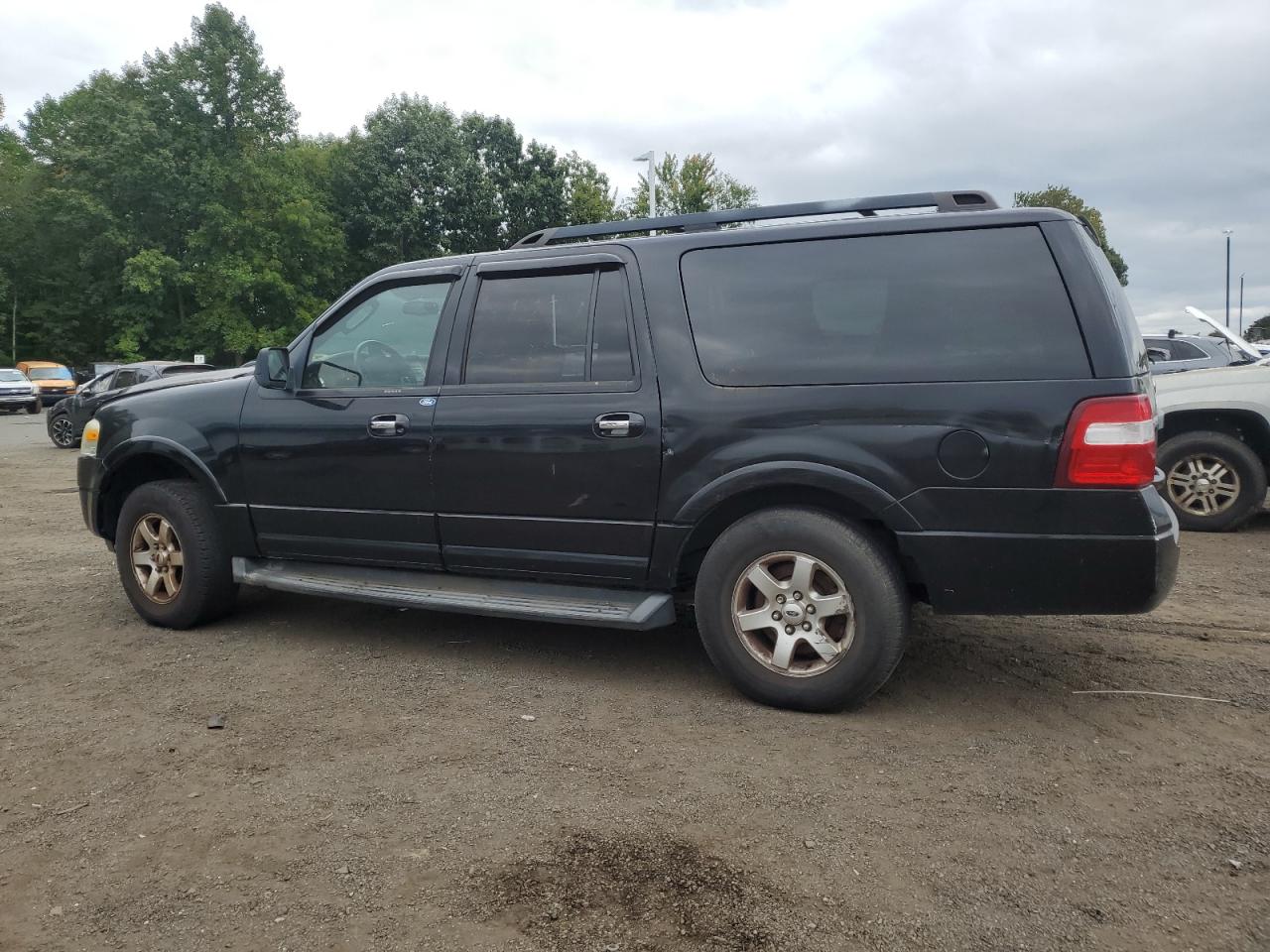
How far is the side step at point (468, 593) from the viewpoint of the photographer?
4.09 m

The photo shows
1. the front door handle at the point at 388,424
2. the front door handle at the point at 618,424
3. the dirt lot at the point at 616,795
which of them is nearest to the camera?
the dirt lot at the point at 616,795

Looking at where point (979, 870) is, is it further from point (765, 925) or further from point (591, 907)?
point (591, 907)

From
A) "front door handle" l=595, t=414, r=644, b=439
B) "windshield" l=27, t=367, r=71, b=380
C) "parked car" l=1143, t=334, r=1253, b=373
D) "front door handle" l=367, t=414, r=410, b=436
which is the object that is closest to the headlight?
"front door handle" l=367, t=414, r=410, b=436

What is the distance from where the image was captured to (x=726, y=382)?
396 cm

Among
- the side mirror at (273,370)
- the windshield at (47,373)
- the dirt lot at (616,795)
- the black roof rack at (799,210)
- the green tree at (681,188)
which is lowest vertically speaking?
the dirt lot at (616,795)

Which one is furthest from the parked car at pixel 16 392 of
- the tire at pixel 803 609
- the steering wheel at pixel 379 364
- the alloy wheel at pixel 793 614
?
the alloy wheel at pixel 793 614

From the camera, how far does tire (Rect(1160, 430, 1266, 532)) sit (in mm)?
7723

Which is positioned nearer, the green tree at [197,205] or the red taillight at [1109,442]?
the red taillight at [1109,442]

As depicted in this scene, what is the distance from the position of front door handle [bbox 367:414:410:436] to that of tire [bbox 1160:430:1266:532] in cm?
617

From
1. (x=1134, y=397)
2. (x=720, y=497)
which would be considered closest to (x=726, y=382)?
(x=720, y=497)

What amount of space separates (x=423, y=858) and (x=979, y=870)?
1.49 meters

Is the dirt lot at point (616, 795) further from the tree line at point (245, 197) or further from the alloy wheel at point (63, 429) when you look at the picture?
the tree line at point (245, 197)

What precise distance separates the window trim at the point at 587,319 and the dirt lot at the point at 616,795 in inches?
49.3

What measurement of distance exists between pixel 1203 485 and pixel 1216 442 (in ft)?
1.16
